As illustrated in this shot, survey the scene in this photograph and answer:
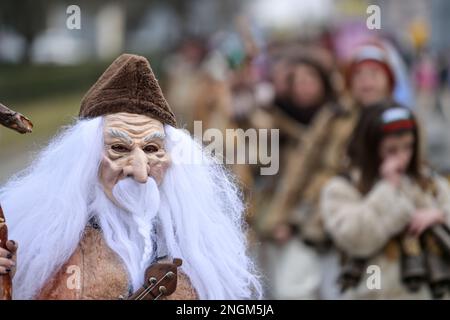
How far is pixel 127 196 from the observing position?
9.71 ft

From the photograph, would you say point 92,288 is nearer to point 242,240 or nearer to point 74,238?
point 74,238

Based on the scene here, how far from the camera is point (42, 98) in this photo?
7.47m

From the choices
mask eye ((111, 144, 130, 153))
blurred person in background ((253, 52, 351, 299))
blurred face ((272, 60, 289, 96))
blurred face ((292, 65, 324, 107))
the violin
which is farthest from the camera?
blurred face ((272, 60, 289, 96))

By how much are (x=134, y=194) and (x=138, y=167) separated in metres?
0.08

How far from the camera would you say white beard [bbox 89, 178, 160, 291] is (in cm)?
295

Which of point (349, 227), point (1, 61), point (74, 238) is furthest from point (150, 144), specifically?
point (1, 61)

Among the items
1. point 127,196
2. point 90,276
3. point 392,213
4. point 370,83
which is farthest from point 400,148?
point 90,276

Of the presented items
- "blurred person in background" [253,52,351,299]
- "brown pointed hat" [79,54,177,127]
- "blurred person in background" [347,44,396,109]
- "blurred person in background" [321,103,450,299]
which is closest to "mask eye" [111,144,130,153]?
"brown pointed hat" [79,54,177,127]

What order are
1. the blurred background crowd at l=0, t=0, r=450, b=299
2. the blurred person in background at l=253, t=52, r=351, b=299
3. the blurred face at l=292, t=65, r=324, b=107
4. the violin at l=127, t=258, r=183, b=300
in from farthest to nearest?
1. the blurred face at l=292, t=65, r=324, b=107
2. the blurred background crowd at l=0, t=0, r=450, b=299
3. the blurred person in background at l=253, t=52, r=351, b=299
4. the violin at l=127, t=258, r=183, b=300

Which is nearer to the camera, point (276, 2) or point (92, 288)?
point (92, 288)

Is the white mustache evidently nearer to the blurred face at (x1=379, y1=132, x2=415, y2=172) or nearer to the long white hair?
the long white hair

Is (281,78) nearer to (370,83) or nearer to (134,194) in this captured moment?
(370,83)

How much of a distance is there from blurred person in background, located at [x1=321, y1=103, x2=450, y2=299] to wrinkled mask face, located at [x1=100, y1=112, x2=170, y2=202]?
1830 millimetres
